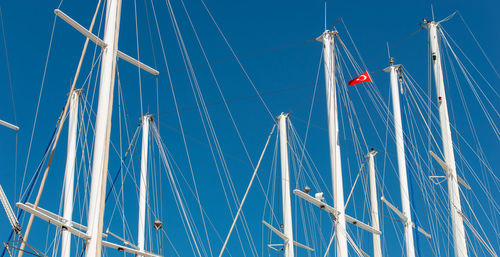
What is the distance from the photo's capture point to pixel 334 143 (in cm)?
2534

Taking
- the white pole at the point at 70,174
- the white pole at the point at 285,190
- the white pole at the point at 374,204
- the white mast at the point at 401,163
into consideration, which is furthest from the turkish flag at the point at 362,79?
the white pole at the point at 70,174

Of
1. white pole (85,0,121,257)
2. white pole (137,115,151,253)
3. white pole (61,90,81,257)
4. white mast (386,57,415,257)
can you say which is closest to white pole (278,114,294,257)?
white mast (386,57,415,257)

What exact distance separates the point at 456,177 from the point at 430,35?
24.8 ft

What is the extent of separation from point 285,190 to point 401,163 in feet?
19.1

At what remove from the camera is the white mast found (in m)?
28.4

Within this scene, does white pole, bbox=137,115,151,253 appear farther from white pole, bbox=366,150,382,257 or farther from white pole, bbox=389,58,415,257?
white pole, bbox=389,58,415,257

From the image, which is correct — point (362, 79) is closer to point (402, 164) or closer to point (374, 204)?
point (402, 164)

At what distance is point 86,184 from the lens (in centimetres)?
2925

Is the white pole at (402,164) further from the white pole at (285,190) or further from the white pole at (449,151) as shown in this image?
the white pole at (285,190)

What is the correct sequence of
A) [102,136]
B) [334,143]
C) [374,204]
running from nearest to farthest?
[102,136] → [334,143] → [374,204]

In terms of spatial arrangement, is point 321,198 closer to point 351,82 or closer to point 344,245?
point 344,245

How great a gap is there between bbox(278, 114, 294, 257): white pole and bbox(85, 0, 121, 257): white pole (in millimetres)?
15075

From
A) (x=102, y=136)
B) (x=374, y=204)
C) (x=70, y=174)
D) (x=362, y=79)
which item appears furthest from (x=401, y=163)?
(x=102, y=136)

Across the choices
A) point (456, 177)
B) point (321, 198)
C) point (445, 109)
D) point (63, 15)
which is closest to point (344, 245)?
point (321, 198)
